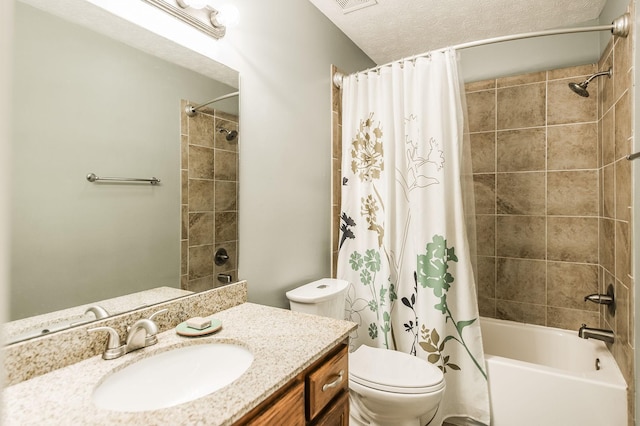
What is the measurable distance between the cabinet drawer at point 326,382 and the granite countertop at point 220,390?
54mm

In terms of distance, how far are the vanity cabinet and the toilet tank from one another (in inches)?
20.5

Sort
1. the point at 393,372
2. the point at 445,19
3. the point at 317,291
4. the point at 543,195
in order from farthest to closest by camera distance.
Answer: the point at 543,195 → the point at 445,19 → the point at 317,291 → the point at 393,372

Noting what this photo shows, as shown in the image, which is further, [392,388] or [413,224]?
[413,224]

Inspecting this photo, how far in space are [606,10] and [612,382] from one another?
2.06 m

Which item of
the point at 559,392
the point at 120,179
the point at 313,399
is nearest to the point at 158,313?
the point at 120,179

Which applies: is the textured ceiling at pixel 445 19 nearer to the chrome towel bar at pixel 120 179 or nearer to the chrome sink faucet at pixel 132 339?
the chrome towel bar at pixel 120 179

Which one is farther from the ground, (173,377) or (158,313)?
(158,313)

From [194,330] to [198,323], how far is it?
0.09ft

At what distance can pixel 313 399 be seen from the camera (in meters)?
0.95

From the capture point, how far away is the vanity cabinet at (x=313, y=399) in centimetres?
80

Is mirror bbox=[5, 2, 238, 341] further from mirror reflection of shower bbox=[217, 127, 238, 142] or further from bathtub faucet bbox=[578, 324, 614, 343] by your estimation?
bathtub faucet bbox=[578, 324, 614, 343]

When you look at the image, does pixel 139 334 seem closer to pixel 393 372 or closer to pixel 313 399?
pixel 313 399

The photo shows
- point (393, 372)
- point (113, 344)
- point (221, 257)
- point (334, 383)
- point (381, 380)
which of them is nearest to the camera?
point (113, 344)

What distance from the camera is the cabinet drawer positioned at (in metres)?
0.95
